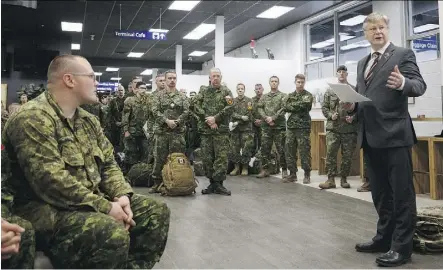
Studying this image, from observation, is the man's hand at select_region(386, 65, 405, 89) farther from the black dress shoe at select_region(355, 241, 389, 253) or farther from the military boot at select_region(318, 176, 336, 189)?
the military boot at select_region(318, 176, 336, 189)

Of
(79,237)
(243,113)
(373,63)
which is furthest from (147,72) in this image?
(79,237)

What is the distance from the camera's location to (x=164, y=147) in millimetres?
5254

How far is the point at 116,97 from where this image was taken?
729cm

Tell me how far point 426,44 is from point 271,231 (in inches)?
203

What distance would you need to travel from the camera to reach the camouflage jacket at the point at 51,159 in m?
1.64

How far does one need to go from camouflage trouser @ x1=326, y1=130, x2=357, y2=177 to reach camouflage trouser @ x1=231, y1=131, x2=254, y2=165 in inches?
70.8

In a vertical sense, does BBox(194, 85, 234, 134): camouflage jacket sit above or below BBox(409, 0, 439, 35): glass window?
below

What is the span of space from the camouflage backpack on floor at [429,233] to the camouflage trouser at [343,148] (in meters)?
2.63

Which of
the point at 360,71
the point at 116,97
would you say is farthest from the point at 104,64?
the point at 360,71

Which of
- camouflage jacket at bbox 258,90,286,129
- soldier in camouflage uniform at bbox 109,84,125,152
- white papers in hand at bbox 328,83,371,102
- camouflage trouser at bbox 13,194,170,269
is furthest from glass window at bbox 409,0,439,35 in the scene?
camouflage trouser at bbox 13,194,170,269

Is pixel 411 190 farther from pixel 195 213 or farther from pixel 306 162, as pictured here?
pixel 306 162

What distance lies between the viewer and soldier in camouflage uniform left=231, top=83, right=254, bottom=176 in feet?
23.6

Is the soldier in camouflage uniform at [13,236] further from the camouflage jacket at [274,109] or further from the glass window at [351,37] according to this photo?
the glass window at [351,37]

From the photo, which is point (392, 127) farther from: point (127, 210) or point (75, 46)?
point (75, 46)
